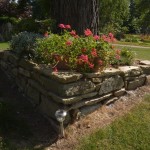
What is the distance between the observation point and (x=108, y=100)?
446cm

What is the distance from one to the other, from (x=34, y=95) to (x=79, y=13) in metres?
1.84

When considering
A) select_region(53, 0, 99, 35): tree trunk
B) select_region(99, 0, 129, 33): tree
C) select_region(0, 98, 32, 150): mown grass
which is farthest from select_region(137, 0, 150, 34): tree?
select_region(0, 98, 32, 150): mown grass

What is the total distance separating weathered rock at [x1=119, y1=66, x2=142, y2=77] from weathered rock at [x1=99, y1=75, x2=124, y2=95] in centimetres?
16

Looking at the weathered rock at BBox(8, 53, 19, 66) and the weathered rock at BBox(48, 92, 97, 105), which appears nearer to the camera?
the weathered rock at BBox(48, 92, 97, 105)

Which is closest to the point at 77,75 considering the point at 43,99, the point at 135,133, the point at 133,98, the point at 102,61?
the point at 102,61

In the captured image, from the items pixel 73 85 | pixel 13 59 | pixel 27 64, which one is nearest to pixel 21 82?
pixel 13 59

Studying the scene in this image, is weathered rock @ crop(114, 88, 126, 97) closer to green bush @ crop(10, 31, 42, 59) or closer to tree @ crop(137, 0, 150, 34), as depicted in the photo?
green bush @ crop(10, 31, 42, 59)

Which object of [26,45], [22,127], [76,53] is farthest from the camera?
[26,45]

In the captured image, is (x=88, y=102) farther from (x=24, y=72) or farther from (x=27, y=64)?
(x=24, y=72)

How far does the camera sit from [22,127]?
12.9 feet

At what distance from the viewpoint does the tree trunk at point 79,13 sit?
17.3ft

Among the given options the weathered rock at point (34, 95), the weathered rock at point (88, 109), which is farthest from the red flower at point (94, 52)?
the weathered rock at point (34, 95)

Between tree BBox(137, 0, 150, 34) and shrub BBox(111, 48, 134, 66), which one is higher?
tree BBox(137, 0, 150, 34)

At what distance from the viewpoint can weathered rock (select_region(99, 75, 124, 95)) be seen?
168 inches
